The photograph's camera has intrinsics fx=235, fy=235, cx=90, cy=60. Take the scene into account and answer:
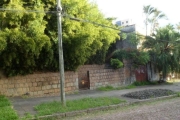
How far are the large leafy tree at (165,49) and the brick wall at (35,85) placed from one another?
7445mm

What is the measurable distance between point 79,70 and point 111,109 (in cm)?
550

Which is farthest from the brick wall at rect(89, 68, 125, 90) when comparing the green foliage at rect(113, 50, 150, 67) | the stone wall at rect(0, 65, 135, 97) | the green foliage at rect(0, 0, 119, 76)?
the green foliage at rect(0, 0, 119, 76)

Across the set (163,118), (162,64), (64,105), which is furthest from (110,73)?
(163,118)

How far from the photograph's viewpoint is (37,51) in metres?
10.9

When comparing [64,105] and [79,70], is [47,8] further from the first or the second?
[64,105]

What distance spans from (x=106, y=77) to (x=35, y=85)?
5.17 meters

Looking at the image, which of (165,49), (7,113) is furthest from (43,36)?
(165,49)

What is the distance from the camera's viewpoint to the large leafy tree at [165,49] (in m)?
17.5

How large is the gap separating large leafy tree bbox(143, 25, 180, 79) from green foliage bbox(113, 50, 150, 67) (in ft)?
3.57

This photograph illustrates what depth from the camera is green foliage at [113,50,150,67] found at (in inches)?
663

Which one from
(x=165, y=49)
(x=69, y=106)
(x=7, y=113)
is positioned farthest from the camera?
(x=165, y=49)

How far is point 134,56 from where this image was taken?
1711 cm

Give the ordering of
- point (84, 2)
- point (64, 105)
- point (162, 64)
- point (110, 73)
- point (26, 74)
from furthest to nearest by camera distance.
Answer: point (162, 64) < point (110, 73) < point (84, 2) < point (26, 74) < point (64, 105)

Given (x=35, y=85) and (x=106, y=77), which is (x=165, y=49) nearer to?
(x=106, y=77)
